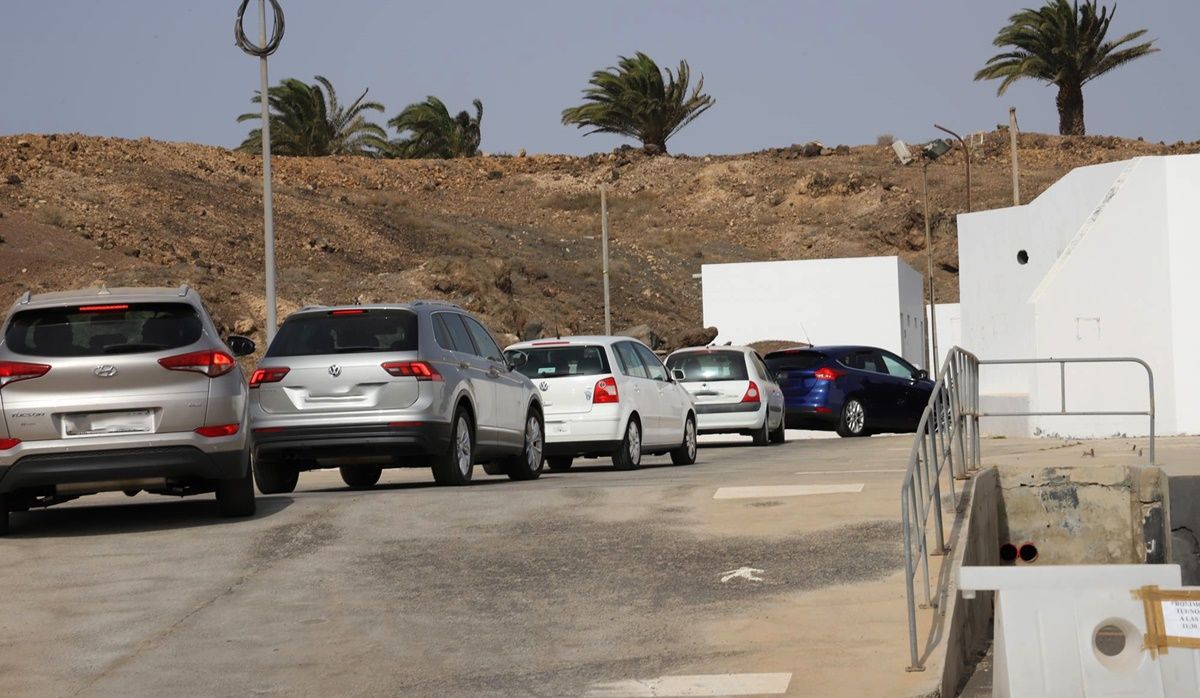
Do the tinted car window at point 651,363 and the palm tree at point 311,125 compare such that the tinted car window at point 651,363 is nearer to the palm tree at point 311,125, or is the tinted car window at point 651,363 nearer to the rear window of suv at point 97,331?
the rear window of suv at point 97,331

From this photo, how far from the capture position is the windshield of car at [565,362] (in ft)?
63.3

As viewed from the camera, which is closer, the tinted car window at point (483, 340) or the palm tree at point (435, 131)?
the tinted car window at point (483, 340)

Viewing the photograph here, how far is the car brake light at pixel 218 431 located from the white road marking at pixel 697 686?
17.1ft

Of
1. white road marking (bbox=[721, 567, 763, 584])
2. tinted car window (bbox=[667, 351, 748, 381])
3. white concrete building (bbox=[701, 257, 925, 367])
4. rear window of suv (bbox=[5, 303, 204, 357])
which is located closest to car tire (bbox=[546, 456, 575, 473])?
tinted car window (bbox=[667, 351, 748, 381])

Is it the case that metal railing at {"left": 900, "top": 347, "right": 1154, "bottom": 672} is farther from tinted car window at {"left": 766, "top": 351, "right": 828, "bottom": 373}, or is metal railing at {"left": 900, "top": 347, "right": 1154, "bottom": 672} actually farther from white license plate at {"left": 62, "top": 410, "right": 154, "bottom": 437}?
tinted car window at {"left": 766, "top": 351, "right": 828, "bottom": 373}

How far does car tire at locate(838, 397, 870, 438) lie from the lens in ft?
96.3

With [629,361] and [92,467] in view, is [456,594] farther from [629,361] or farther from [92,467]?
[629,361]

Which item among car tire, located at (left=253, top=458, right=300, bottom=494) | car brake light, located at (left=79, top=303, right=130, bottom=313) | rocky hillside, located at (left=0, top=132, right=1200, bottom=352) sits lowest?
car tire, located at (left=253, top=458, right=300, bottom=494)

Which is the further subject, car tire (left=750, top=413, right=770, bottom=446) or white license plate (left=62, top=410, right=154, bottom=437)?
car tire (left=750, top=413, right=770, bottom=446)

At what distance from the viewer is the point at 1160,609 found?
6359 mm

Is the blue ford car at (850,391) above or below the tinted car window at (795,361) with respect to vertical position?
below

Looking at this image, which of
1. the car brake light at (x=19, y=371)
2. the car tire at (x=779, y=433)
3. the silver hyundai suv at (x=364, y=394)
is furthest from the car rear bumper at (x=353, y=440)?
the car tire at (x=779, y=433)

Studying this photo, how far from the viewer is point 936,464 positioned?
411 inches

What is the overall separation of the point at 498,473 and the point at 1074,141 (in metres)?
74.4
